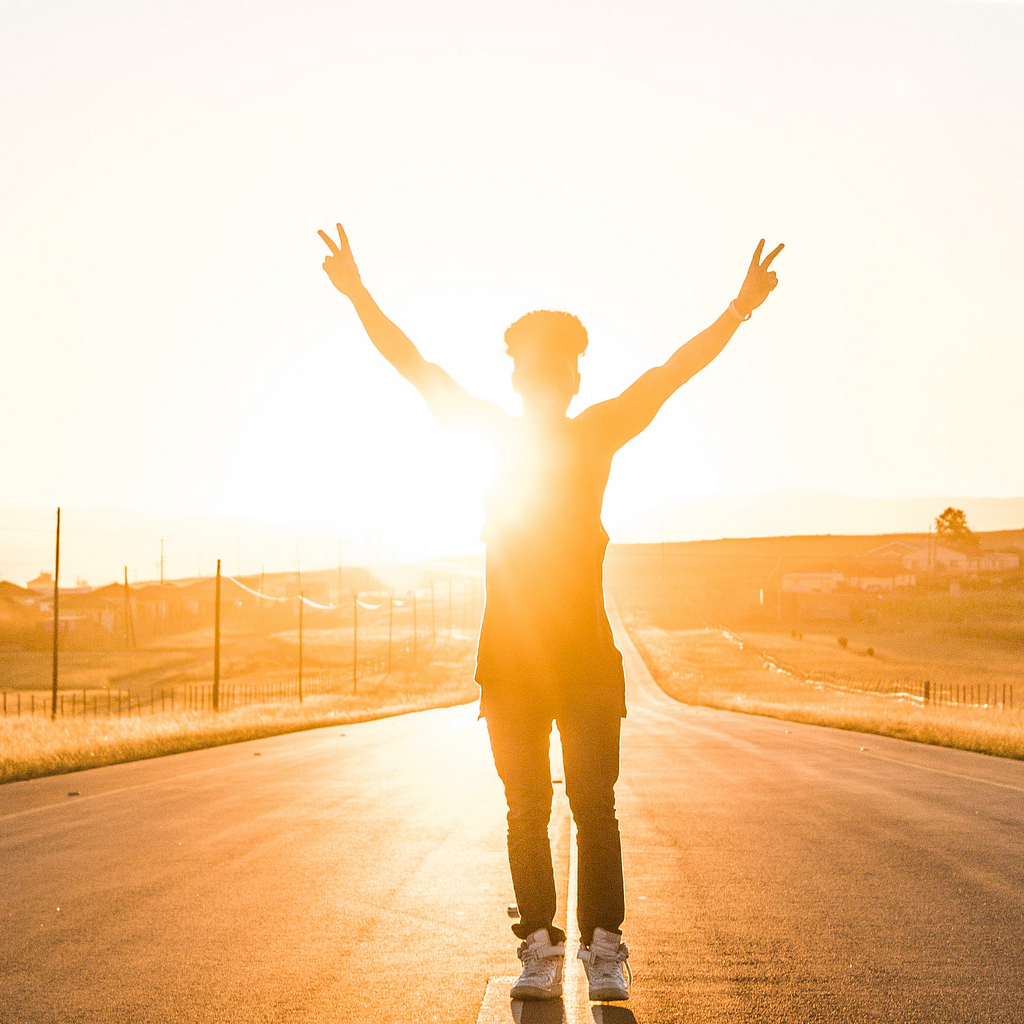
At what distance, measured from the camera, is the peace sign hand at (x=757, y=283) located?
13.8ft

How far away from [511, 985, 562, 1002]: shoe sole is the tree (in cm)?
15453

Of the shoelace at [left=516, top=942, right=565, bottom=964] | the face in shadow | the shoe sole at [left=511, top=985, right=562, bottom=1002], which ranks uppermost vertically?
the face in shadow

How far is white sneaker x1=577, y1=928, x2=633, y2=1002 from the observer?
Answer: 11.9 ft

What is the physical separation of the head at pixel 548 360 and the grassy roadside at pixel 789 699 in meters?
16.6

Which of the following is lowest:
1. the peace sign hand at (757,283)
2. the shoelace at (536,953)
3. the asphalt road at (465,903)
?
the asphalt road at (465,903)

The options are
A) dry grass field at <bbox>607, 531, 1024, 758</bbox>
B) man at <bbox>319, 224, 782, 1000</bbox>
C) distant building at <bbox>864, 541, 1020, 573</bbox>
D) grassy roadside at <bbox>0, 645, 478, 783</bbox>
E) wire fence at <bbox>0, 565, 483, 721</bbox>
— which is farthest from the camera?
distant building at <bbox>864, 541, 1020, 573</bbox>

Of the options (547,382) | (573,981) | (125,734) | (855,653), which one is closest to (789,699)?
(855,653)

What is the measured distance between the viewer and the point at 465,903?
19.5 feet

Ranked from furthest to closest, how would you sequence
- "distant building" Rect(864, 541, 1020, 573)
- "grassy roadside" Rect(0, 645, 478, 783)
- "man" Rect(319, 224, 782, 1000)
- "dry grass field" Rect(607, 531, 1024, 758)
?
"distant building" Rect(864, 541, 1020, 573) < "dry grass field" Rect(607, 531, 1024, 758) < "grassy roadside" Rect(0, 645, 478, 783) < "man" Rect(319, 224, 782, 1000)

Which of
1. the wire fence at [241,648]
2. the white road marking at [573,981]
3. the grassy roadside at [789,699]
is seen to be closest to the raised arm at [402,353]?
the white road marking at [573,981]

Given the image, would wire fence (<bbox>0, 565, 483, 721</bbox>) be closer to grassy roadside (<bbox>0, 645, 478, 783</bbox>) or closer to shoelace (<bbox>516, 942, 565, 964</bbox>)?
grassy roadside (<bbox>0, 645, 478, 783</bbox>)

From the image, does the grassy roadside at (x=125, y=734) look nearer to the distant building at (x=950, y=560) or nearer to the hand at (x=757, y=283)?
the hand at (x=757, y=283)

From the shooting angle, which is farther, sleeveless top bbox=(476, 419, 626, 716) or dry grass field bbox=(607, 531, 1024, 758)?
dry grass field bbox=(607, 531, 1024, 758)

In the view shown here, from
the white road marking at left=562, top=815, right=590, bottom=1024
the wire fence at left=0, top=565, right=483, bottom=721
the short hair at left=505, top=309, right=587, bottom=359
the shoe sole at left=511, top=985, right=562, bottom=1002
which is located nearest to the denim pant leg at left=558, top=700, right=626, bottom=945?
the white road marking at left=562, top=815, right=590, bottom=1024
